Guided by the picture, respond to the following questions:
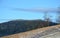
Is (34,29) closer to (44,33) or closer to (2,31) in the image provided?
(44,33)

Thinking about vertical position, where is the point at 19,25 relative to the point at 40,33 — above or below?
above

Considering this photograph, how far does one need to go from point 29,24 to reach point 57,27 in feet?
3.36

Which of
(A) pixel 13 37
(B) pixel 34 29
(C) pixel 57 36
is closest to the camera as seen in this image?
(A) pixel 13 37

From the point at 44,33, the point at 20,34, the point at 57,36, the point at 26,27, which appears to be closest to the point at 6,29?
the point at 20,34

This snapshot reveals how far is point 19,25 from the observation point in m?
4.96

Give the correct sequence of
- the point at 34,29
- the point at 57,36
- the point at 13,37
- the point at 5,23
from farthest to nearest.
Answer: the point at 57,36 → the point at 34,29 → the point at 5,23 → the point at 13,37

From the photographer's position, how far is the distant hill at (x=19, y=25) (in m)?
4.55

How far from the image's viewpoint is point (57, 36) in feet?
18.2

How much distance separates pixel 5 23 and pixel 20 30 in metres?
0.50

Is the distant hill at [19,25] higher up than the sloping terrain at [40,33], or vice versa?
the distant hill at [19,25]

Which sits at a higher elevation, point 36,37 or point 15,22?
point 15,22

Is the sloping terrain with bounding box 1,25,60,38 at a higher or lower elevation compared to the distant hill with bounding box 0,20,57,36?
lower

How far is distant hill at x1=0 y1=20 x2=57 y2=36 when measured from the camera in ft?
14.9

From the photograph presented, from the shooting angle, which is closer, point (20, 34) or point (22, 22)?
point (20, 34)
